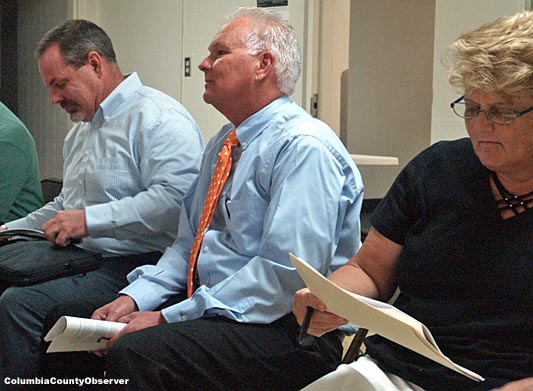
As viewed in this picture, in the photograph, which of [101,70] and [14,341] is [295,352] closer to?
[14,341]

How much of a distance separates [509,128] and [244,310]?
71 cm

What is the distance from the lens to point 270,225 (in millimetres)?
1670

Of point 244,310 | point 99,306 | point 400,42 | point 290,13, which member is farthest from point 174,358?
point 400,42

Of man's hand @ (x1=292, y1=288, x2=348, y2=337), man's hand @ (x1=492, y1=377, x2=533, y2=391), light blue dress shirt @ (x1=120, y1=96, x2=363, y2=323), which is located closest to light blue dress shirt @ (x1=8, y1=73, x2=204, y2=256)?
light blue dress shirt @ (x1=120, y1=96, x2=363, y2=323)

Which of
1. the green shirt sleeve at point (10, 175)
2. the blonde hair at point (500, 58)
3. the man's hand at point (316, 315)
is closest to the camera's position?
the blonde hair at point (500, 58)

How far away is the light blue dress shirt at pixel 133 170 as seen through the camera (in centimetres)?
222

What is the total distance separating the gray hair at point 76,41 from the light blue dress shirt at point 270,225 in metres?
0.76

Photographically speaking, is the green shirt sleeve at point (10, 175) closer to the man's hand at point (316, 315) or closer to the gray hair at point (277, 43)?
the gray hair at point (277, 43)

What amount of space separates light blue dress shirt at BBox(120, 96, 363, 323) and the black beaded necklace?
1.45ft

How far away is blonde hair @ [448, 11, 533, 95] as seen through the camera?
125 cm

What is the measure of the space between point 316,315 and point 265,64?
791 millimetres

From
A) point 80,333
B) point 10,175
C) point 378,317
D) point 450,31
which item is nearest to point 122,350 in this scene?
point 80,333

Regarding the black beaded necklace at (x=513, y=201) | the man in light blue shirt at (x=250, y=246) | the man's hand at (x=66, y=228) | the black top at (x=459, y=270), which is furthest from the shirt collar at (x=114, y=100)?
the black beaded necklace at (x=513, y=201)

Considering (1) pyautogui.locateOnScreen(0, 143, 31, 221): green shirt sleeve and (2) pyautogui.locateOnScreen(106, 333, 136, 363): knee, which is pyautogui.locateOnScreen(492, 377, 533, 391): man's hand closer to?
(2) pyautogui.locateOnScreen(106, 333, 136, 363): knee
